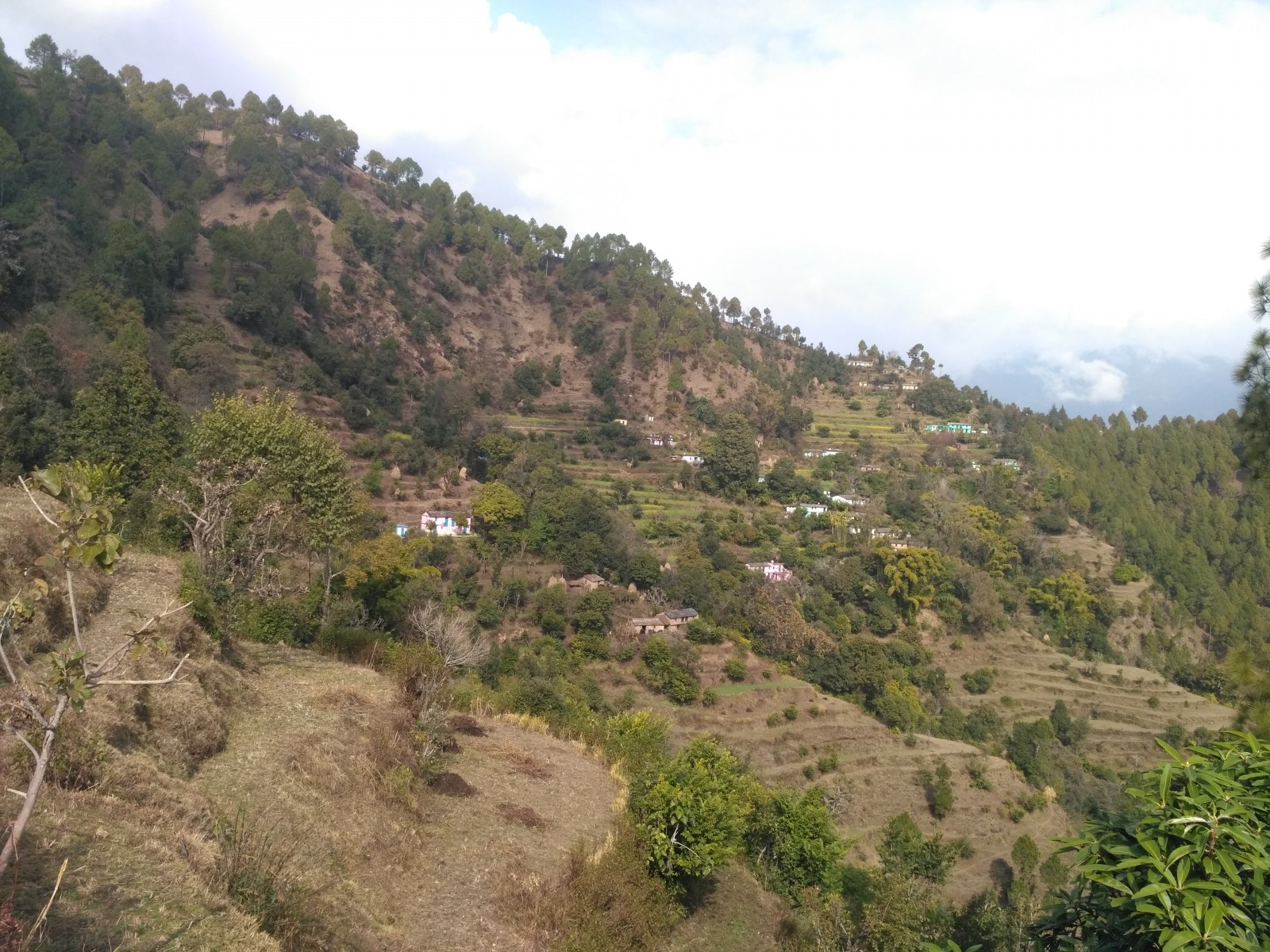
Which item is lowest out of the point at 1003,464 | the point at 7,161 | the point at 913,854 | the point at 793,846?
the point at 913,854

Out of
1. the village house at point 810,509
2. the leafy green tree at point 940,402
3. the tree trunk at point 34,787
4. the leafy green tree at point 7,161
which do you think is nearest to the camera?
the tree trunk at point 34,787

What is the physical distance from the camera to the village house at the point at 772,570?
39.0 m

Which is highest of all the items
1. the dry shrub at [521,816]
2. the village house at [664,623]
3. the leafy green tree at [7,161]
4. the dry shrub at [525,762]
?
the leafy green tree at [7,161]

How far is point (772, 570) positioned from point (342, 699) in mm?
32451

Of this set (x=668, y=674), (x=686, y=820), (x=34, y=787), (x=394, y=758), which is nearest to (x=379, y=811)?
(x=394, y=758)

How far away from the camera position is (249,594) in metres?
12.0

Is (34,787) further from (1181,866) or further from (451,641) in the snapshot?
(451,641)

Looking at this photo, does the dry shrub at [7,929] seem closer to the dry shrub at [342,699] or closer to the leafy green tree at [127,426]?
the dry shrub at [342,699]

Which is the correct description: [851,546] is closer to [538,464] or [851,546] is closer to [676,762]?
[538,464]

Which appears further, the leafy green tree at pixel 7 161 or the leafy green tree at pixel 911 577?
the leafy green tree at pixel 911 577

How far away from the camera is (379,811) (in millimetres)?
8016

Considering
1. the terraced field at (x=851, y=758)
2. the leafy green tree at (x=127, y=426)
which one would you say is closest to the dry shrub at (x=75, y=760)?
the leafy green tree at (x=127, y=426)

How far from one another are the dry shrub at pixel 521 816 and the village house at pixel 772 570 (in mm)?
29450

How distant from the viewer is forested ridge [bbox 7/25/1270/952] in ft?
27.2
